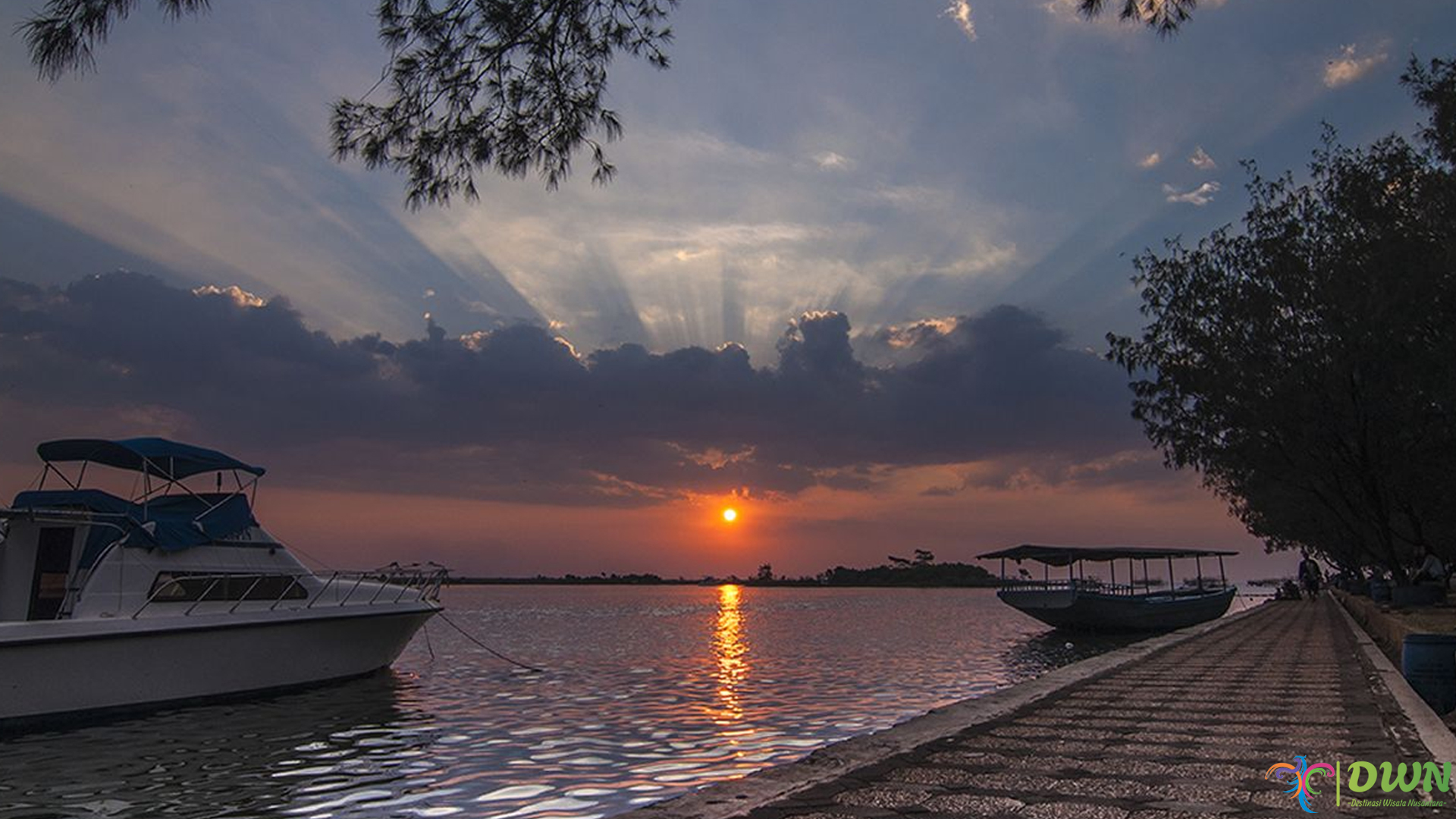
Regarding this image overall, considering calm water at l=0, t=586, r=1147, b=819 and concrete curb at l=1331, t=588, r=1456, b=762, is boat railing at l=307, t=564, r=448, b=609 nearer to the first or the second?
calm water at l=0, t=586, r=1147, b=819

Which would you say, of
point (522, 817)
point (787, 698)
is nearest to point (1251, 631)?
point (787, 698)

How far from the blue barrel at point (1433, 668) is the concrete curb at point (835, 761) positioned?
4.11 m

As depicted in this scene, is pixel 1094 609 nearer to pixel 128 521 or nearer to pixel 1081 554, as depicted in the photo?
pixel 1081 554

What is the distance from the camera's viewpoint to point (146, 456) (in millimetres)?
20078

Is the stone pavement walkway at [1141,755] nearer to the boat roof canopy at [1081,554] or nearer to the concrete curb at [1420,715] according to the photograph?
the concrete curb at [1420,715]

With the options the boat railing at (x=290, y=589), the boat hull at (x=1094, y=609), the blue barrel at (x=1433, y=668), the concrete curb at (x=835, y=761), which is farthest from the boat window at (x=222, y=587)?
the boat hull at (x=1094, y=609)

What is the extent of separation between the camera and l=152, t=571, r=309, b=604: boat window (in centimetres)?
→ 1872

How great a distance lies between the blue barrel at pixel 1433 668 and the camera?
1116 centimetres

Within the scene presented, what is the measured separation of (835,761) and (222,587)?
16.9 meters

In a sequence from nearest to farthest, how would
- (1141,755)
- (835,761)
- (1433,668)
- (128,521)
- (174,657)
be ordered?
(835,761) → (1141,755) → (1433,668) → (174,657) → (128,521)

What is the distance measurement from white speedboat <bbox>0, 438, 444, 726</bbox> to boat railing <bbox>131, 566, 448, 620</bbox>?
35mm

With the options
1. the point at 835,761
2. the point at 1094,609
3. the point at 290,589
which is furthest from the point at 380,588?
the point at 1094,609

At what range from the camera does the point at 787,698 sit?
2188 centimetres

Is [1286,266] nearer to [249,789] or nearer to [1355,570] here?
[249,789]
